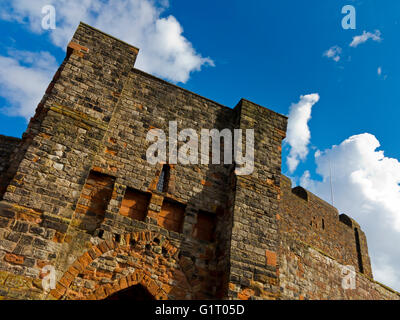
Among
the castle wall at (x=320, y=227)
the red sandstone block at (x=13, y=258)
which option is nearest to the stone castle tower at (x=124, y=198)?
the red sandstone block at (x=13, y=258)

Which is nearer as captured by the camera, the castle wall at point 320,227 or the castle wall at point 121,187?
the castle wall at point 121,187

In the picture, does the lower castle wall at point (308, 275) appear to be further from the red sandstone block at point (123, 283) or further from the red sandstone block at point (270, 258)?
the red sandstone block at point (123, 283)

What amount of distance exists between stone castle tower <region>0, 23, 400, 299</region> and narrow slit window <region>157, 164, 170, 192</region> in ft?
0.08

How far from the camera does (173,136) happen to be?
7797mm

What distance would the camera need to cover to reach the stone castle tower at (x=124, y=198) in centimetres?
541

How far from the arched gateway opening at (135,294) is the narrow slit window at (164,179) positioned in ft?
6.85

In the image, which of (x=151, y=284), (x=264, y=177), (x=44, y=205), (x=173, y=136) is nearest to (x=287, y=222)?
(x=264, y=177)

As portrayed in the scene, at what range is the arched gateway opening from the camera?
20.1 ft

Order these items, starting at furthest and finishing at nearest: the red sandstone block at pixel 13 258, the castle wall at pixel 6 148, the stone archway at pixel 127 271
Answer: the castle wall at pixel 6 148, the stone archway at pixel 127 271, the red sandstone block at pixel 13 258

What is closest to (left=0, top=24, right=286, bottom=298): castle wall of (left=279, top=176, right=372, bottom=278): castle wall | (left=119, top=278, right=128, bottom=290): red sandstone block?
(left=119, top=278, right=128, bottom=290): red sandstone block

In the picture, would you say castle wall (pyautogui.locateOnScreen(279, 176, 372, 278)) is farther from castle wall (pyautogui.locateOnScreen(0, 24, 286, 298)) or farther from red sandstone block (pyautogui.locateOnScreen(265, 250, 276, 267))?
castle wall (pyautogui.locateOnScreen(0, 24, 286, 298))

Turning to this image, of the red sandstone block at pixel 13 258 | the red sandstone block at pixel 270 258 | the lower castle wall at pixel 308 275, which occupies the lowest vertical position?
the red sandstone block at pixel 13 258

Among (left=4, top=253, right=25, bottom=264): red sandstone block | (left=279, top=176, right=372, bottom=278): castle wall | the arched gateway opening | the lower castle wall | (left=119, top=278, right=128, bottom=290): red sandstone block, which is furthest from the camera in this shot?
(left=279, top=176, right=372, bottom=278): castle wall
